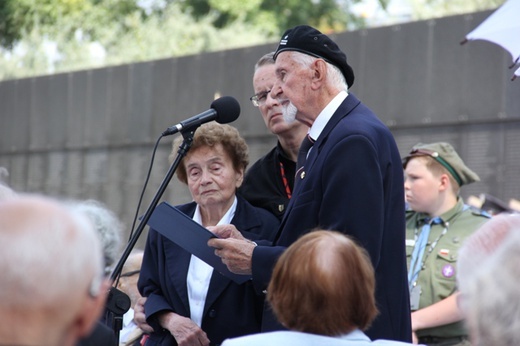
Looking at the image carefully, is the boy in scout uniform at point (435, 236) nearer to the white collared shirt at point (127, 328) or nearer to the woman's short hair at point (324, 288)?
the white collared shirt at point (127, 328)

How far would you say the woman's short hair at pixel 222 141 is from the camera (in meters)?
4.58

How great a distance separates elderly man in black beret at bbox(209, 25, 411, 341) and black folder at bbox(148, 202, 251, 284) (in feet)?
0.33

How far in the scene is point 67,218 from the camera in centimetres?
196

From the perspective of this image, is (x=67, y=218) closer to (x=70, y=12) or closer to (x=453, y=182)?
(x=453, y=182)

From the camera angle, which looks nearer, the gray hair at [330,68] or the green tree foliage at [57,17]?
the gray hair at [330,68]

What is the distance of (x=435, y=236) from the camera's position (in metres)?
5.52

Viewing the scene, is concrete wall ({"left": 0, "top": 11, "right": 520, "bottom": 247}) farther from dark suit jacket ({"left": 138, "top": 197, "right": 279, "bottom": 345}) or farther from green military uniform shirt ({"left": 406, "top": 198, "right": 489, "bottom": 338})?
dark suit jacket ({"left": 138, "top": 197, "right": 279, "bottom": 345})

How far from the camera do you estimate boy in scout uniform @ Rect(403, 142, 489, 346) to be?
5.31 metres

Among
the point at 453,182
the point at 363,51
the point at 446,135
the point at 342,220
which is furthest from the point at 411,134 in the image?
the point at 342,220

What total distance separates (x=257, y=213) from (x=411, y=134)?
666 cm

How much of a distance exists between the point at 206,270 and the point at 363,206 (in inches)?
47.5

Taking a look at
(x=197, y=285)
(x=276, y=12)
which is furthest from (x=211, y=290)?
(x=276, y=12)

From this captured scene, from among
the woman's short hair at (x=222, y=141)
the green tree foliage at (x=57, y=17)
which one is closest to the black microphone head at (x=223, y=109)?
the woman's short hair at (x=222, y=141)

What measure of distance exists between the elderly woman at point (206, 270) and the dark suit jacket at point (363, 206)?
64 cm
